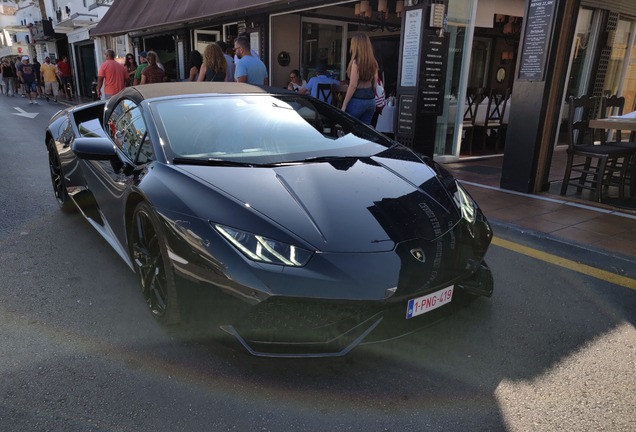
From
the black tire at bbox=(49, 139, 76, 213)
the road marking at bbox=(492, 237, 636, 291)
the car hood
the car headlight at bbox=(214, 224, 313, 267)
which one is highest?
the car hood

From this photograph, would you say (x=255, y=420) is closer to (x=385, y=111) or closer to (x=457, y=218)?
(x=457, y=218)

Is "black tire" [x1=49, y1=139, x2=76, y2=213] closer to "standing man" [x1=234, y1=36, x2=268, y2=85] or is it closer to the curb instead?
"standing man" [x1=234, y1=36, x2=268, y2=85]

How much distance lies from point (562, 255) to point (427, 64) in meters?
3.54

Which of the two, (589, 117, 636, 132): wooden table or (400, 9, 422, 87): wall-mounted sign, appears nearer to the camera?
(589, 117, 636, 132): wooden table

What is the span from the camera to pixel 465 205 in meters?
2.61

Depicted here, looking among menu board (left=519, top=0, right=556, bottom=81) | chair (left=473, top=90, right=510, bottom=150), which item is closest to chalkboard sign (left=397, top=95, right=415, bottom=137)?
menu board (left=519, top=0, right=556, bottom=81)

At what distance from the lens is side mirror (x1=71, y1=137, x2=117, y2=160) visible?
2.90 meters

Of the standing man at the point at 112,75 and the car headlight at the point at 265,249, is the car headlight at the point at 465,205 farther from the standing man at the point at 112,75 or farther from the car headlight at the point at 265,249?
the standing man at the point at 112,75

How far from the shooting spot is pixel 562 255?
3.67m

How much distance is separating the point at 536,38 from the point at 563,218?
2.02m

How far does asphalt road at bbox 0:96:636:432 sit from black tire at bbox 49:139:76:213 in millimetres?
1516

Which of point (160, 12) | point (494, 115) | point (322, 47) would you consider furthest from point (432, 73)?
point (160, 12)

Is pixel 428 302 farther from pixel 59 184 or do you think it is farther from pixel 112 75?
pixel 112 75

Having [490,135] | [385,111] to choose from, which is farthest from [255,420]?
[490,135]
